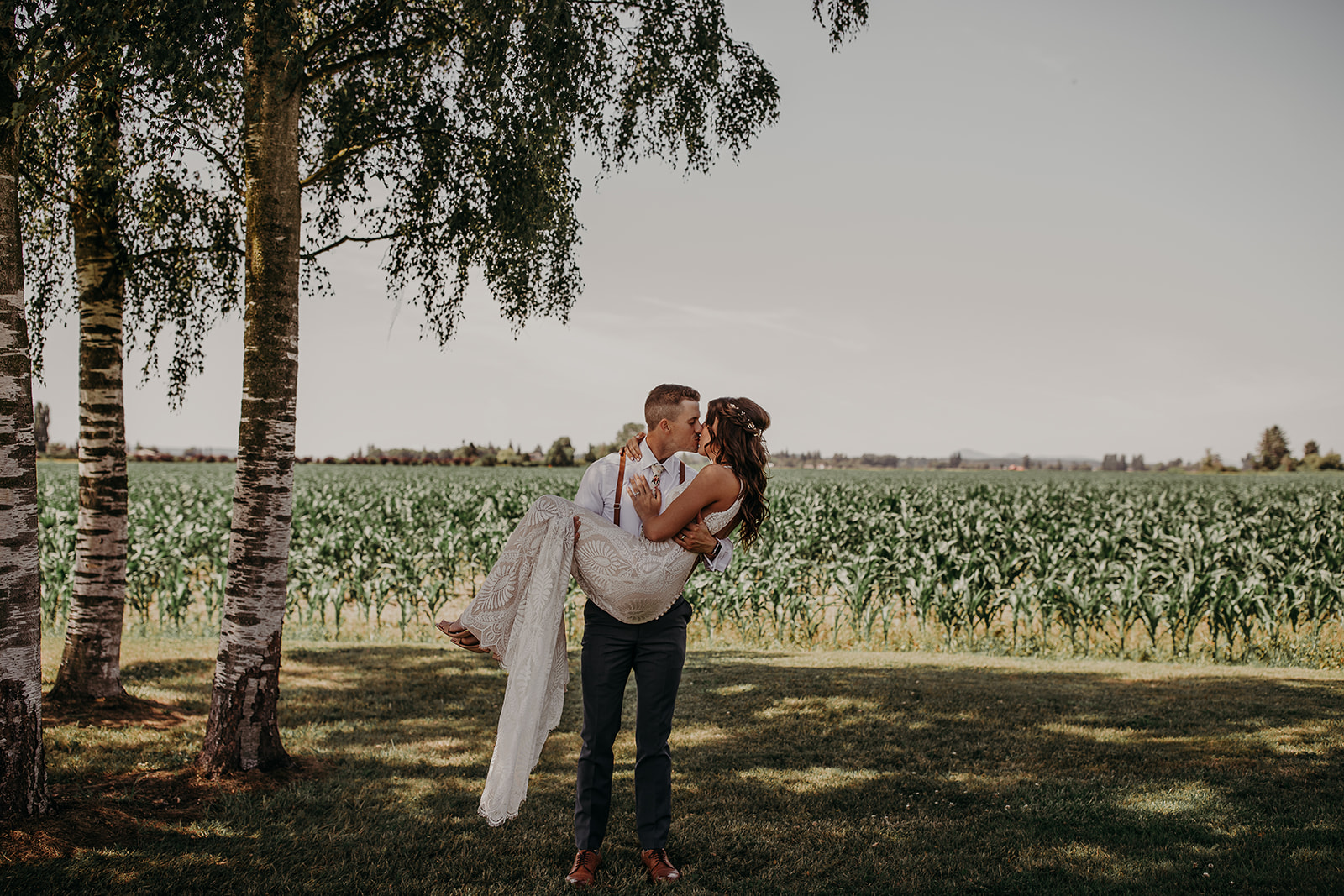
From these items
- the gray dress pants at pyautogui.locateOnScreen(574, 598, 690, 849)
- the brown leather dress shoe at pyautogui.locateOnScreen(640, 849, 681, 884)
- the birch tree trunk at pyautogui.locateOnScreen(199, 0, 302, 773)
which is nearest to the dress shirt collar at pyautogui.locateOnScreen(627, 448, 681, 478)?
the gray dress pants at pyautogui.locateOnScreen(574, 598, 690, 849)

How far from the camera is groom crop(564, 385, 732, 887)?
11.8 ft

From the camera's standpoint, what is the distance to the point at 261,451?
4.89 m

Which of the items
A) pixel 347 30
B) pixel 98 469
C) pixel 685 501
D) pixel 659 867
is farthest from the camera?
pixel 98 469

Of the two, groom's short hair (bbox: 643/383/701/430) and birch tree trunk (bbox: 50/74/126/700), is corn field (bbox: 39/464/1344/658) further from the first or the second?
groom's short hair (bbox: 643/383/701/430)

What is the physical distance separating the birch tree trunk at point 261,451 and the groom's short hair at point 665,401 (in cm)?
255

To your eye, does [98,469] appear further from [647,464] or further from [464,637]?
[647,464]

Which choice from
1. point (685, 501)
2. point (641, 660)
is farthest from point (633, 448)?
point (641, 660)

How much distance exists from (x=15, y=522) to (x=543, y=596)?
268cm

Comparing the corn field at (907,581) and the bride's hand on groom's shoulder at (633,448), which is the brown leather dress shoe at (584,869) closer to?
the bride's hand on groom's shoulder at (633,448)

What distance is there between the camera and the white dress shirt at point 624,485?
12.0 ft

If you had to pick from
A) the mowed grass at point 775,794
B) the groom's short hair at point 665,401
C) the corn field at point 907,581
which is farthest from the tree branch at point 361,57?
the corn field at point 907,581

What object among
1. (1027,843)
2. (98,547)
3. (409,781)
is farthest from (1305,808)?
(98,547)

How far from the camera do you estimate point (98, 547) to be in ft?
20.2

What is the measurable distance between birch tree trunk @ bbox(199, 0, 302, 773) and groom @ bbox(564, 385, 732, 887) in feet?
7.54
